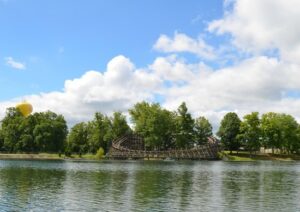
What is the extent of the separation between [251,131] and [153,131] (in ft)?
110

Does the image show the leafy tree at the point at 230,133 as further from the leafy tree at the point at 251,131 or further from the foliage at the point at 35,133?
the foliage at the point at 35,133

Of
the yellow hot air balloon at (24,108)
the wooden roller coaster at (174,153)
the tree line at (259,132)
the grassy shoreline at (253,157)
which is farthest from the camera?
the tree line at (259,132)

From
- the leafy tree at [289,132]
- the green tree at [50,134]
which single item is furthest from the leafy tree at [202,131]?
the green tree at [50,134]

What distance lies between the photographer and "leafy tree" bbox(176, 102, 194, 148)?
16025cm

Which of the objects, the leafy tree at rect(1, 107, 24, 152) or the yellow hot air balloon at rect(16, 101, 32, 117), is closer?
the yellow hot air balloon at rect(16, 101, 32, 117)

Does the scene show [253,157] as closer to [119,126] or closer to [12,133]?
[119,126]

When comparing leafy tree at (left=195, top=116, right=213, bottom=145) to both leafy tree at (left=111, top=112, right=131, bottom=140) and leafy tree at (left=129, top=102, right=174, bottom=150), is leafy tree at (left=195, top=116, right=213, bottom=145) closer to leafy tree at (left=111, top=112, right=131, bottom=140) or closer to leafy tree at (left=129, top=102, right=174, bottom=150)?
leafy tree at (left=129, top=102, right=174, bottom=150)

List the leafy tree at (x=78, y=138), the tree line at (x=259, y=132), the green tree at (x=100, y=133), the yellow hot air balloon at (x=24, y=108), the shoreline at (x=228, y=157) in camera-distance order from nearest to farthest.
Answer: the yellow hot air balloon at (x=24, y=108) → the shoreline at (x=228, y=157) → the tree line at (x=259, y=132) → the green tree at (x=100, y=133) → the leafy tree at (x=78, y=138)

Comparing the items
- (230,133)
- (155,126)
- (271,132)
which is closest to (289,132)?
(271,132)

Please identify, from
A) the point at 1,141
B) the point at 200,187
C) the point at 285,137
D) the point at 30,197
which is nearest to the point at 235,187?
the point at 200,187

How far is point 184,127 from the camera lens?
160625 millimetres

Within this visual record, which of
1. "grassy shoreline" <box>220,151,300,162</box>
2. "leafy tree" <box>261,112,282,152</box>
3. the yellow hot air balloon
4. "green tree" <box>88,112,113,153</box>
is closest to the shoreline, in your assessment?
"grassy shoreline" <box>220,151,300,162</box>

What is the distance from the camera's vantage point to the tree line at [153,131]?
15762cm

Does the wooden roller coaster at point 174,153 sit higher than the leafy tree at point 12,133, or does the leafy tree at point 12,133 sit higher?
the leafy tree at point 12,133
